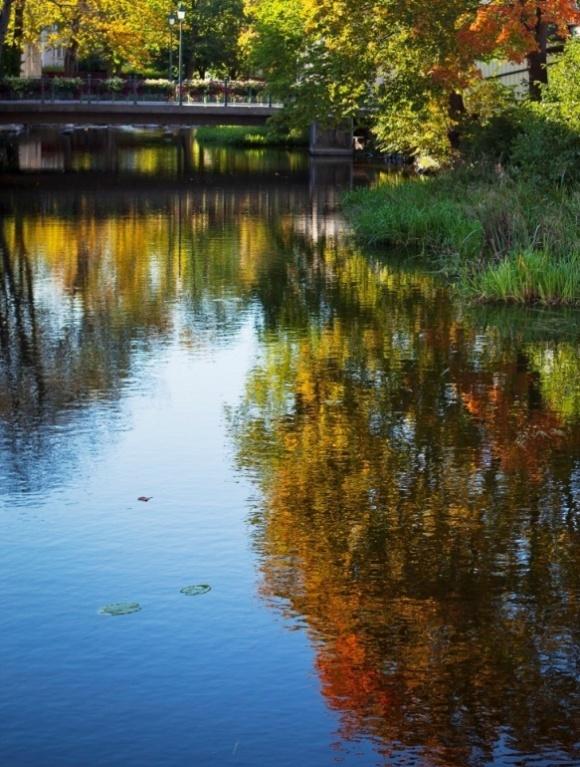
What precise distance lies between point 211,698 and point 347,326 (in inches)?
532

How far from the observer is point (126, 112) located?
74.3m

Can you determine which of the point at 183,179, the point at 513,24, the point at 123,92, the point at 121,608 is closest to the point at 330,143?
the point at 123,92

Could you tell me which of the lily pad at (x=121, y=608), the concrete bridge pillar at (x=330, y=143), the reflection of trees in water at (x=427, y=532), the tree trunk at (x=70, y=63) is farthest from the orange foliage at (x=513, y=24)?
the tree trunk at (x=70, y=63)

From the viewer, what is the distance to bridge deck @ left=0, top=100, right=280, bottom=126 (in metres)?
73.1

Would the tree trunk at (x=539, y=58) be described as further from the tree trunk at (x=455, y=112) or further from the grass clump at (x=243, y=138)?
the grass clump at (x=243, y=138)

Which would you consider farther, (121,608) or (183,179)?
(183,179)

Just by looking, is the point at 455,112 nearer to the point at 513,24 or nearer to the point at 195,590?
the point at 513,24

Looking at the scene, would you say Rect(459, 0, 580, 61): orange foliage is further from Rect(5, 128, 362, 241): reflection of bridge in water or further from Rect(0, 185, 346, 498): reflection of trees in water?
Rect(0, 185, 346, 498): reflection of trees in water

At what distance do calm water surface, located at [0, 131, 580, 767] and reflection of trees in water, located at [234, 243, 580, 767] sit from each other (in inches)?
1.0

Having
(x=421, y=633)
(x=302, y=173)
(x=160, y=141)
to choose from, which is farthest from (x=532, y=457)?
(x=160, y=141)

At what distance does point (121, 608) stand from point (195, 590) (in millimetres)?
549

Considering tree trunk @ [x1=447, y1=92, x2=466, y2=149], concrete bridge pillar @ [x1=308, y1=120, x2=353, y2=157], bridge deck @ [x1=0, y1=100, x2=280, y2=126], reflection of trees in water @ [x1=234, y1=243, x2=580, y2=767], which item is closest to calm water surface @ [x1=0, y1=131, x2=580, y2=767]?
reflection of trees in water @ [x1=234, y1=243, x2=580, y2=767]

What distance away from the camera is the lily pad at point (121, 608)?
9.78 metres

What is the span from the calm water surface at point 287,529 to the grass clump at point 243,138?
65.4 meters
